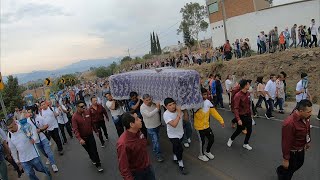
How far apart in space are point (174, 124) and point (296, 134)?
2720mm

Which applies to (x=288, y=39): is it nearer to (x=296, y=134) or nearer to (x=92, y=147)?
(x=92, y=147)

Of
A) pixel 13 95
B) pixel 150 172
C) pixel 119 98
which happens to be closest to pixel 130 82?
pixel 119 98

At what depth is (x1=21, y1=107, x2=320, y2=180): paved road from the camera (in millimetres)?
7066

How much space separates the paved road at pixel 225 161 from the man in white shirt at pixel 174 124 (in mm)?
584

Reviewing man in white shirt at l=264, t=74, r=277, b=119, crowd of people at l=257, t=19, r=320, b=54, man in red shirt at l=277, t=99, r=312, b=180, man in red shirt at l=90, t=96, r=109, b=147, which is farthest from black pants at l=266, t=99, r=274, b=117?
crowd of people at l=257, t=19, r=320, b=54

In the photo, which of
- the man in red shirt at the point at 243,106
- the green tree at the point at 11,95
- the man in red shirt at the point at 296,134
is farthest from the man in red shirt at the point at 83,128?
the green tree at the point at 11,95

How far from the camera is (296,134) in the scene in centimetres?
540

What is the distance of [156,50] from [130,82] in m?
73.5

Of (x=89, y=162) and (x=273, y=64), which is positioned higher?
(x=273, y=64)

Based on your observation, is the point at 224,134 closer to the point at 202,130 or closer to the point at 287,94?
the point at 202,130

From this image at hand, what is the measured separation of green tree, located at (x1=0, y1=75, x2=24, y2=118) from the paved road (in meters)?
39.9

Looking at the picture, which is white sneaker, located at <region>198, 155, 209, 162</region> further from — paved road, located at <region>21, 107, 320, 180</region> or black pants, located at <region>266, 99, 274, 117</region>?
black pants, located at <region>266, 99, 274, 117</region>

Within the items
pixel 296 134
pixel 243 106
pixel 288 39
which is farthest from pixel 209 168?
pixel 288 39

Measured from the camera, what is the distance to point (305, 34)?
1942cm
